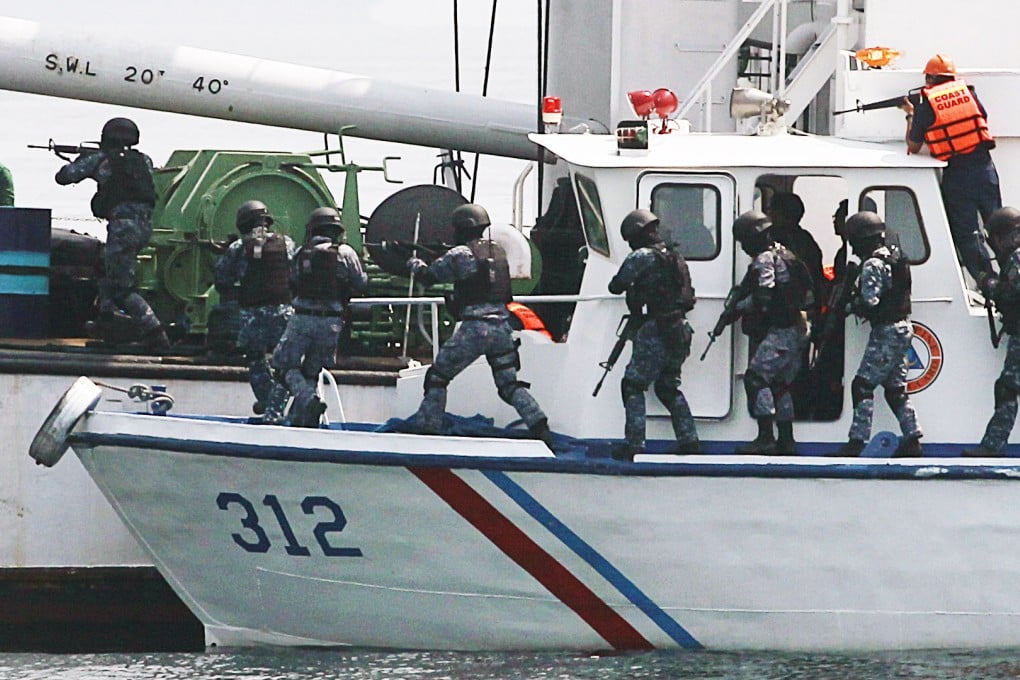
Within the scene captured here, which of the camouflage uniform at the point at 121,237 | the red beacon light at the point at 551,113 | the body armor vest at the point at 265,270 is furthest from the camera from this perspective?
the camouflage uniform at the point at 121,237

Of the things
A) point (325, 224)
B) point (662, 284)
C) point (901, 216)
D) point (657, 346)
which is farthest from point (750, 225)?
point (325, 224)

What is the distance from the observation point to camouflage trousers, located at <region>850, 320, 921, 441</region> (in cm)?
969

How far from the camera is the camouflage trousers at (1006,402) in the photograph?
9750mm

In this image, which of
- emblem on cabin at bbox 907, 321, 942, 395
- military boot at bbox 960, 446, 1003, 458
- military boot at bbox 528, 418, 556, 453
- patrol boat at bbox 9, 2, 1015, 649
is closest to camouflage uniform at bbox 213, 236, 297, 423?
patrol boat at bbox 9, 2, 1015, 649

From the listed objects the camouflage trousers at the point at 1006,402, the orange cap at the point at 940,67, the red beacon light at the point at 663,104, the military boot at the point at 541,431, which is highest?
the orange cap at the point at 940,67

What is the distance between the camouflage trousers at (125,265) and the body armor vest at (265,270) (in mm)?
1236

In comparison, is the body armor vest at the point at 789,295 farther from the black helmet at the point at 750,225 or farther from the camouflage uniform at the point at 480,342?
the camouflage uniform at the point at 480,342

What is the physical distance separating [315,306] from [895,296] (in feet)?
9.80

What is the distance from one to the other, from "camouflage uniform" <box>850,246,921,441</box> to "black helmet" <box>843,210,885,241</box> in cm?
10

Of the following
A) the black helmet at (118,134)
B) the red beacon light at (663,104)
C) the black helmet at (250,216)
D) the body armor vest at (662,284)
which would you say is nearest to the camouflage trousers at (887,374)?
the body armor vest at (662,284)

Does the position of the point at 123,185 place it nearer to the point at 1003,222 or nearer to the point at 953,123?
the point at 953,123

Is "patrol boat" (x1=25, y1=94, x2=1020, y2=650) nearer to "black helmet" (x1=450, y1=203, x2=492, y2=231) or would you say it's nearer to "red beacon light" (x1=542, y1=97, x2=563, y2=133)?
"red beacon light" (x1=542, y1=97, x2=563, y2=133)

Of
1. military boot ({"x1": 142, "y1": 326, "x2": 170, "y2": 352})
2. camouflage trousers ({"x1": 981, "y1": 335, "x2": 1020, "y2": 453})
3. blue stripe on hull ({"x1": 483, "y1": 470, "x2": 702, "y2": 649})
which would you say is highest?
military boot ({"x1": 142, "y1": 326, "x2": 170, "y2": 352})

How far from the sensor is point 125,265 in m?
11.6
